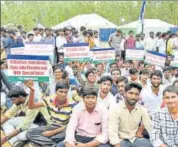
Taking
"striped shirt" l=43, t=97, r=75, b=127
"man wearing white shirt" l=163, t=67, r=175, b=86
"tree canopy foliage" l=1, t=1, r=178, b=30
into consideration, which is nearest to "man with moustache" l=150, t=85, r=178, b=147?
"striped shirt" l=43, t=97, r=75, b=127

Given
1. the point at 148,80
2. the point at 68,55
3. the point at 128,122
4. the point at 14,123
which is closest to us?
the point at 128,122

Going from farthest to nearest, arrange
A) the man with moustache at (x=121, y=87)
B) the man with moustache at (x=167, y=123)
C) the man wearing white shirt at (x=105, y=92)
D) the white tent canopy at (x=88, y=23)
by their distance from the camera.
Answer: the white tent canopy at (x=88, y=23)
the man with moustache at (x=121, y=87)
the man wearing white shirt at (x=105, y=92)
the man with moustache at (x=167, y=123)

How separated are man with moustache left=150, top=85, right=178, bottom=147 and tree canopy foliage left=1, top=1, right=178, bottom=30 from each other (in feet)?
101

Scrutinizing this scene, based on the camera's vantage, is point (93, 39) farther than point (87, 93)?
Yes

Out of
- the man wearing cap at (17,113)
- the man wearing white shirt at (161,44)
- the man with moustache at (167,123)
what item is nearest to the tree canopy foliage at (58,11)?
the man wearing white shirt at (161,44)

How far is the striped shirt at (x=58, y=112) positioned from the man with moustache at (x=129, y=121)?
0.67 m

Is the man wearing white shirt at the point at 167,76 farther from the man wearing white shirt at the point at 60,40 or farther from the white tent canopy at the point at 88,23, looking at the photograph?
the white tent canopy at the point at 88,23

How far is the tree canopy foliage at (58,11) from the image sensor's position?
1436 inches

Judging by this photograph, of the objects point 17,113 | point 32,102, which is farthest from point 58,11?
point 32,102

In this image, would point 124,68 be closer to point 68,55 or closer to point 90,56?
point 90,56

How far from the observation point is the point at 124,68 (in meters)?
9.51

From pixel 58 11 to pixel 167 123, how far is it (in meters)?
37.8

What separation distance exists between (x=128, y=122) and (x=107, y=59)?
4.45 metres

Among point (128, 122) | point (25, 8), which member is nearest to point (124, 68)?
point (128, 122)
